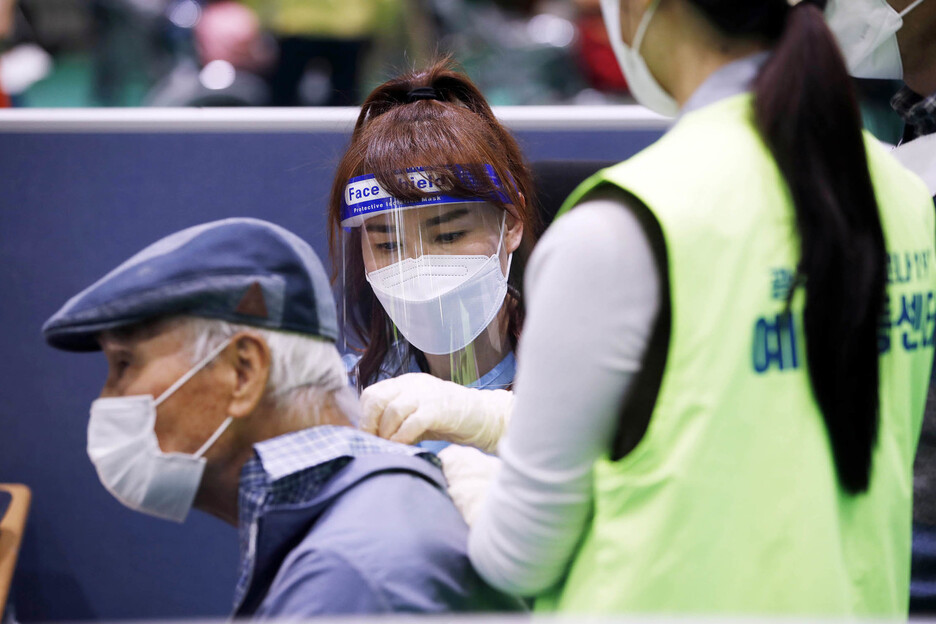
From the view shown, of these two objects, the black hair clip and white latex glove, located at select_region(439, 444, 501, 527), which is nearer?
white latex glove, located at select_region(439, 444, 501, 527)

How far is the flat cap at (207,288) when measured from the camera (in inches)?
32.0

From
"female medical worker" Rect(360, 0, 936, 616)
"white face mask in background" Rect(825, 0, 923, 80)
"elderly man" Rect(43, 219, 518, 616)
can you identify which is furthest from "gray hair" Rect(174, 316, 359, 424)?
"white face mask in background" Rect(825, 0, 923, 80)

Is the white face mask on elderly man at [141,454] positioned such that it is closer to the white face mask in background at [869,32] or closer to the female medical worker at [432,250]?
the female medical worker at [432,250]

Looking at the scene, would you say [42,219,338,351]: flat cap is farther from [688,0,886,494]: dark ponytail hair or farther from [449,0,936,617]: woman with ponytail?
[688,0,886,494]: dark ponytail hair

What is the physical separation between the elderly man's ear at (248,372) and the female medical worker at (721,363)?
0.27 meters

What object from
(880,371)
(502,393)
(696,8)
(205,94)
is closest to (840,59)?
(696,8)

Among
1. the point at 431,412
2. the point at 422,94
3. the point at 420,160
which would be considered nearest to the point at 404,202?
the point at 420,160

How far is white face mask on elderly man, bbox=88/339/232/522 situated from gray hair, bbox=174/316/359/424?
0.6 inches

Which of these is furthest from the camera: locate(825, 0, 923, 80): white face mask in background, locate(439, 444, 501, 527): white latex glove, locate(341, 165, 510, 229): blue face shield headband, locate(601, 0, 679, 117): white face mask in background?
locate(341, 165, 510, 229): blue face shield headband

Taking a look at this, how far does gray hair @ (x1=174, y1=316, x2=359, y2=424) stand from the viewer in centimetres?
83

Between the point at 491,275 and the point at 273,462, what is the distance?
0.62 m

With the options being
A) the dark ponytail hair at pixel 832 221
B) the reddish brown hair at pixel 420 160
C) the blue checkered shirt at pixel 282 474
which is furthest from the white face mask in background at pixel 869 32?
the blue checkered shirt at pixel 282 474

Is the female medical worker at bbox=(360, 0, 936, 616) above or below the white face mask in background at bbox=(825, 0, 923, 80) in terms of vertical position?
below

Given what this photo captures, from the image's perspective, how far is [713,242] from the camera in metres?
0.63
